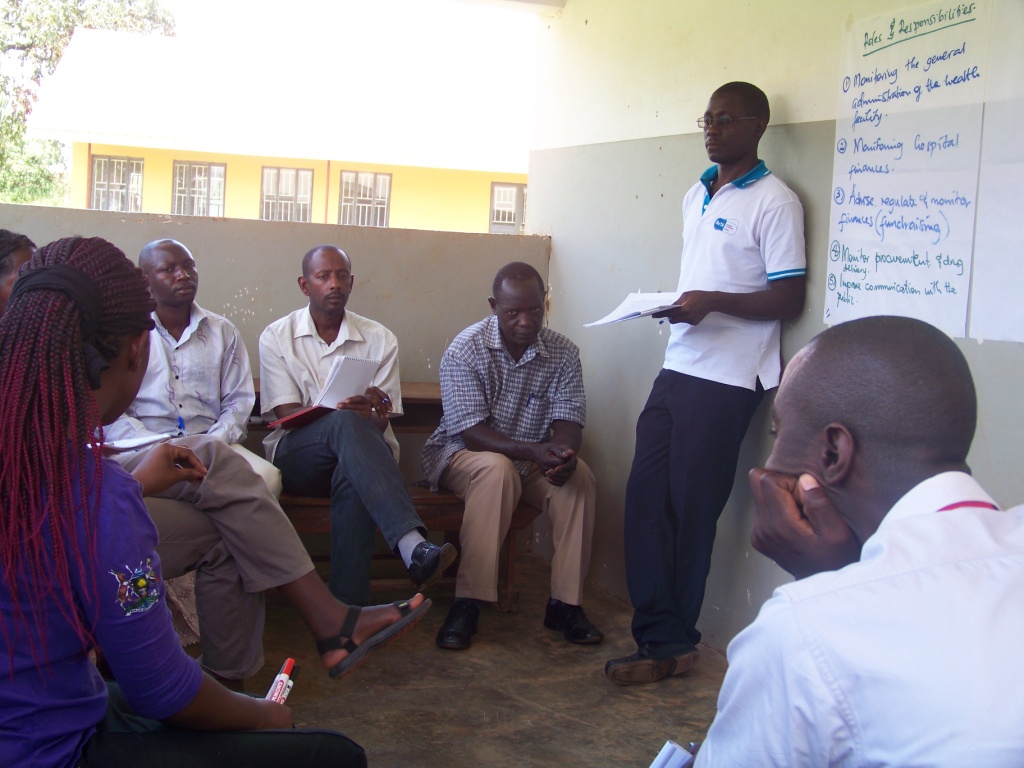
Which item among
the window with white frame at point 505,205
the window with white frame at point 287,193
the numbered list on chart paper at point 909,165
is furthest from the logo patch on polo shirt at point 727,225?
the window with white frame at point 287,193

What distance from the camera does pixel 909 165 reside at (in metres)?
3.37

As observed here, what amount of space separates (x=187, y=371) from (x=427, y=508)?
47.3 inches

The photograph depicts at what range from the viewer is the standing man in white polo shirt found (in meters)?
3.73

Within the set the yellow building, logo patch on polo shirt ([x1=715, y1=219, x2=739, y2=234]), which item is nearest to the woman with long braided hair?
logo patch on polo shirt ([x1=715, y1=219, x2=739, y2=234])

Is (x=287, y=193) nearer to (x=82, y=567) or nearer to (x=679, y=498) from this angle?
(x=679, y=498)

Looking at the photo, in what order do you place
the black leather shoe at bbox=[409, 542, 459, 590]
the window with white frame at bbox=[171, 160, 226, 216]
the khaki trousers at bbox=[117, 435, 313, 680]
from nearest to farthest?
1. the khaki trousers at bbox=[117, 435, 313, 680]
2. the black leather shoe at bbox=[409, 542, 459, 590]
3. the window with white frame at bbox=[171, 160, 226, 216]

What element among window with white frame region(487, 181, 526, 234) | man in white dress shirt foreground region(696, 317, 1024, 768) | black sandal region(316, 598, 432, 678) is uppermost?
window with white frame region(487, 181, 526, 234)

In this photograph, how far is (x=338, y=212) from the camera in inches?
674

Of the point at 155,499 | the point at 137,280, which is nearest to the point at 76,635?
the point at 137,280

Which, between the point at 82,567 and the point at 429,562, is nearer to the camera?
the point at 82,567

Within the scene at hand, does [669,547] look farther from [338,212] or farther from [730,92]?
[338,212]

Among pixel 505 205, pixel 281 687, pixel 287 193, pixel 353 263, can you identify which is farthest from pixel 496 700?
pixel 287 193

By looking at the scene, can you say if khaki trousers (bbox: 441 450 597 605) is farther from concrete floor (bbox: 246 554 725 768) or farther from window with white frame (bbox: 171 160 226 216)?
window with white frame (bbox: 171 160 226 216)

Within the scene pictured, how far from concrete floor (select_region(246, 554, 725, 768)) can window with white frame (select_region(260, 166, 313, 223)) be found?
13.5 metres
